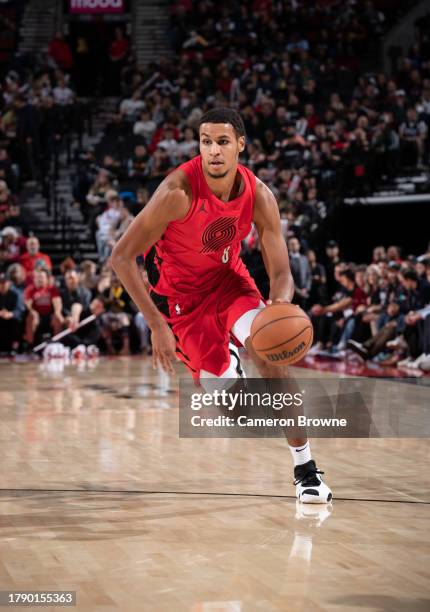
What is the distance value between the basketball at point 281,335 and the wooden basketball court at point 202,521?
721 mm

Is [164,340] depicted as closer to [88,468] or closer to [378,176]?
[88,468]

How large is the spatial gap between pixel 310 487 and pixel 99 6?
19.9 metres

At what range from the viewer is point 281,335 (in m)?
4.59

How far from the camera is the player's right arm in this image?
4684 mm

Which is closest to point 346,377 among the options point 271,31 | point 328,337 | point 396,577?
point 328,337

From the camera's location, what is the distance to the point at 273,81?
61.6 ft

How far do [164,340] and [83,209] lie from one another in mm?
12163

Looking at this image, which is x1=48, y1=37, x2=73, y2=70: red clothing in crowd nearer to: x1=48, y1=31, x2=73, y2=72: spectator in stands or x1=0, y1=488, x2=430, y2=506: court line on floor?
x1=48, y1=31, x2=73, y2=72: spectator in stands

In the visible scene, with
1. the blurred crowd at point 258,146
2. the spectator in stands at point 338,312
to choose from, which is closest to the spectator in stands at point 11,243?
the blurred crowd at point 258,146

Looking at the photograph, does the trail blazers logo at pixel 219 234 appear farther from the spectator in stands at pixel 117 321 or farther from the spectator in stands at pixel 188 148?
the spectator in stands at pixel 188 148

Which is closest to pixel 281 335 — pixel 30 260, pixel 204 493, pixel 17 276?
pixel 204 493

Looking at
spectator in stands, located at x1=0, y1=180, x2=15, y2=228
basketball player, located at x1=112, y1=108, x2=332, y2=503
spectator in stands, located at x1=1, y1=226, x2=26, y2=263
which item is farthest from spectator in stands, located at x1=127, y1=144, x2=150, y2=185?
basketball player, located at x1=112, y1=108, x2=332, y2=503

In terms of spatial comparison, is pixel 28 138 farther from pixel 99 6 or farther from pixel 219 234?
pixel 219 234

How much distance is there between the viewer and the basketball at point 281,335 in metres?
4.60
